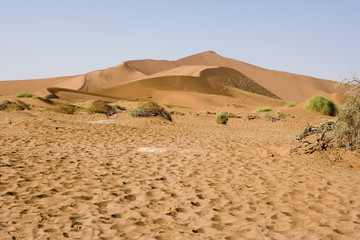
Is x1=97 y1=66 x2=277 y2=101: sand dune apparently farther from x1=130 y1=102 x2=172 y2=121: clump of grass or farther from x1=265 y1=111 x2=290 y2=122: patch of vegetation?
x1=265 y1=111 x2=290 y2=122: patch of vegetation

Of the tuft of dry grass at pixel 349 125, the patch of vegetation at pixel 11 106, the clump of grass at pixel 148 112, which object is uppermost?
the tuft of dry grass at pixel 349 125

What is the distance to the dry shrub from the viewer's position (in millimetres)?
8531

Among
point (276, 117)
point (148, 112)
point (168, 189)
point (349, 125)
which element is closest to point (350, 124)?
point (349, 125)

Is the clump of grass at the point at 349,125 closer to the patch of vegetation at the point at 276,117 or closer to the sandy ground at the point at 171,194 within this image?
the sandy ground at the point at 171,194

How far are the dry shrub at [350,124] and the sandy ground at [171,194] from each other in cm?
100

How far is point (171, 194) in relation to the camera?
5.55m

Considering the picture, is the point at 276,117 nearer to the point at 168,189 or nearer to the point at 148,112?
the point at 148,112

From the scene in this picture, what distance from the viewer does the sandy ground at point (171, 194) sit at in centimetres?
415

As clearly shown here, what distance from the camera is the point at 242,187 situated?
6004 millimetres

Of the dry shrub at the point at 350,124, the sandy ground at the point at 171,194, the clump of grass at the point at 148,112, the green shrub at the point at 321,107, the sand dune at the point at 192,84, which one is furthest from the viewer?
the sand dune at the point at 192,84

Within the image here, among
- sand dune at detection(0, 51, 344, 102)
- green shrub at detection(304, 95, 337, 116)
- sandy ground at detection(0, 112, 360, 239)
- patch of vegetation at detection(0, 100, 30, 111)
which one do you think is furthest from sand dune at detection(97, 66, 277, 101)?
sandy ground at detection(0, 112, 360, 239)

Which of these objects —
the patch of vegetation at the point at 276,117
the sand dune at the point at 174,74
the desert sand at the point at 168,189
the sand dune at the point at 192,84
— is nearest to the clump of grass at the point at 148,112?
the desert sand at the point at 168,189

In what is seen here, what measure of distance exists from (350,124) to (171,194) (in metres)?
5.47

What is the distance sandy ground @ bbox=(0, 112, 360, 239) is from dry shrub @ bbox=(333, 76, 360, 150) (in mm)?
999
